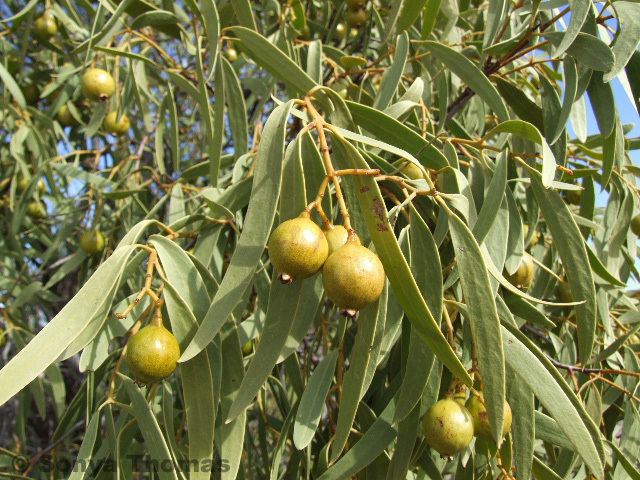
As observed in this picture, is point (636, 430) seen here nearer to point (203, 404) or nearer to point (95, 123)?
point (203, 404)

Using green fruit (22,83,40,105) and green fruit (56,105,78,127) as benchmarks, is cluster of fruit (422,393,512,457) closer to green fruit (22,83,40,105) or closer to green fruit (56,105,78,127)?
green fruit (56,105,78,127)

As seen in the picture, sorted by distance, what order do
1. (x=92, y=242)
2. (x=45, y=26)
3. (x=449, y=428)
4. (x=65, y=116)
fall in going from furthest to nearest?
(x=65, y=116)
(x=45, y=26)
(x=92, y=242)
(x=449, y=428)

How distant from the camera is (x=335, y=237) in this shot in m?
0.97

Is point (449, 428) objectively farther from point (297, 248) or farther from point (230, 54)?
point (230, 54)

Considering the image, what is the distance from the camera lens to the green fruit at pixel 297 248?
856 millimetres

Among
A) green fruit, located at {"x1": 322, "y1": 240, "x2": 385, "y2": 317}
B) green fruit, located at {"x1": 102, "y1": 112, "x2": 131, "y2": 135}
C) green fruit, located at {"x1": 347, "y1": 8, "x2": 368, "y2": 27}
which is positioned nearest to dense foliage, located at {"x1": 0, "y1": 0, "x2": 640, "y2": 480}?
green fruit, located at {"x1": 322, "y1": 240, "x2": 385, "y2": 317}

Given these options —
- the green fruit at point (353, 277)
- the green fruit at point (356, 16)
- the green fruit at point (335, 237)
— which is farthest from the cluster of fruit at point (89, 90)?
the green fruit at point (353, 277)

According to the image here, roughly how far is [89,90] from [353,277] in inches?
73.1

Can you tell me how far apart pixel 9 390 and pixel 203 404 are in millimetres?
346

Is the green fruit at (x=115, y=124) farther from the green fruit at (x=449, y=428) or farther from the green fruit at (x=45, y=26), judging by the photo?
the green fruit at (x=449, y=428)

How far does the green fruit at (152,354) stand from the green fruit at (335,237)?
13.3 inches

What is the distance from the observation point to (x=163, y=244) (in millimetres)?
1177

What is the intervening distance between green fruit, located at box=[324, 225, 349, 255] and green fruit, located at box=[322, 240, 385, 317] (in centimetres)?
9

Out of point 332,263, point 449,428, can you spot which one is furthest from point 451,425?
point 332,263
